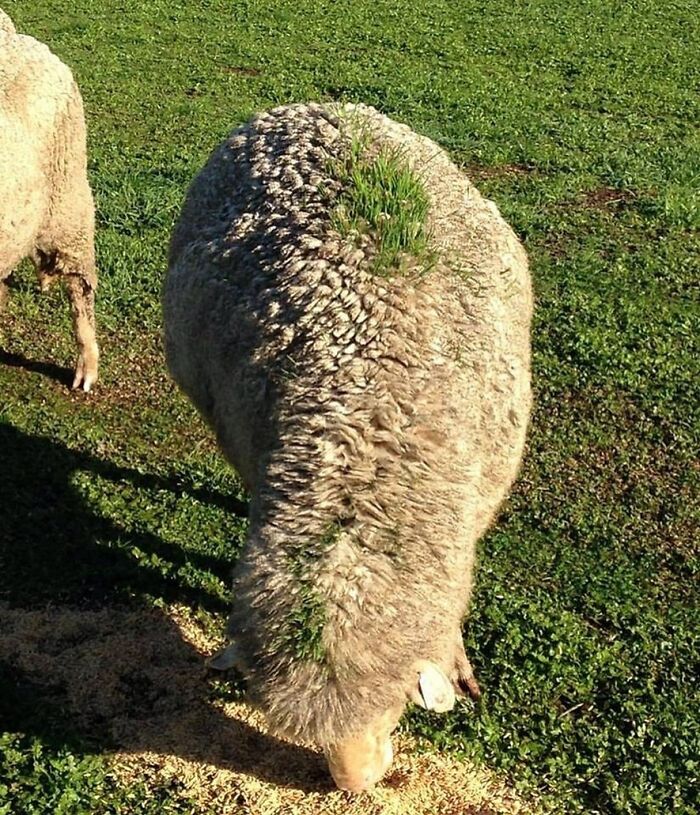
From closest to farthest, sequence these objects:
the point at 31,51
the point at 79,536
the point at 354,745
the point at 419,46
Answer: the point at 354,745, the point at 79,536, the point at 31,51, the point at 419,46

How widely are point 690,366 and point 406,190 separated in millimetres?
4107

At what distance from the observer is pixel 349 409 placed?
11.5 ft

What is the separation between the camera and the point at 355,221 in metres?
3.91

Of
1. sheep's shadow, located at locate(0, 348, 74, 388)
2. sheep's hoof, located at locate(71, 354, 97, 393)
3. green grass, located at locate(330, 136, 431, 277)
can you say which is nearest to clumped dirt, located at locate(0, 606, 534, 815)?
green grass, located at locate(330, 136, 431, 277)

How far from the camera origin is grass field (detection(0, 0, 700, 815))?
4.52m

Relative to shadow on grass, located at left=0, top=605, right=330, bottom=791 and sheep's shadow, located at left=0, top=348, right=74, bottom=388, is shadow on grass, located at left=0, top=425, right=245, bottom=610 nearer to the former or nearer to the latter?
shadow on grass, located at left=0, top=605, right=330, bottom=791

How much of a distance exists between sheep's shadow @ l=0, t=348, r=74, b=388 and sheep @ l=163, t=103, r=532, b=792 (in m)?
2.78

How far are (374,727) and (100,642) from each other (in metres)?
1.99

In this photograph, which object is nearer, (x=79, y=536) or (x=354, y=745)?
(x=354, y=745)

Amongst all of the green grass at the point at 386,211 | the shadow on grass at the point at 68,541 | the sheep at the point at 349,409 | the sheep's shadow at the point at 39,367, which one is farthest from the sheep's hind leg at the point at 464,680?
the sheep's shadow at the point at 39,367

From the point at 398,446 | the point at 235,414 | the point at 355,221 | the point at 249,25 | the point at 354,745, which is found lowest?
the point at 249,25

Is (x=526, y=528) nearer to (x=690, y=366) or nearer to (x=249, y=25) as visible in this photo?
(x=690, y=366)

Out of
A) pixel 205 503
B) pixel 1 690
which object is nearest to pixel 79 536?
pixel 205 503

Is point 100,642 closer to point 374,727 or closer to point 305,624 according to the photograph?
point 374,727
